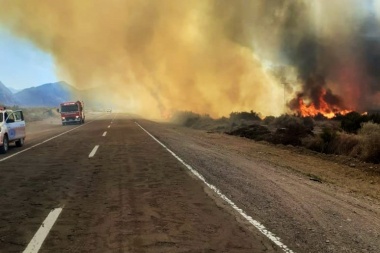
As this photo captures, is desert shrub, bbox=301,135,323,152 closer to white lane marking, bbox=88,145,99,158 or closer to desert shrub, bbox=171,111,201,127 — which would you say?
white lane marking, bbox=88,145,99,158

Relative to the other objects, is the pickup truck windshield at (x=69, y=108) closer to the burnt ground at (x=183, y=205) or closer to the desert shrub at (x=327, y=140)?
the burnt ground at (x=183, y=205)

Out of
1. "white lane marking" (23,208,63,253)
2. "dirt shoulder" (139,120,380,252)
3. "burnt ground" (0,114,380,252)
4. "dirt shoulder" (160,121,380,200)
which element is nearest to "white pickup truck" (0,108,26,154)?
"burnt ground" (0,114,380,252)

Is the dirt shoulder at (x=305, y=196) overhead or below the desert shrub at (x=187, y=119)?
below

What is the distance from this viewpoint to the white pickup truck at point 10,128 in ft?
49.9

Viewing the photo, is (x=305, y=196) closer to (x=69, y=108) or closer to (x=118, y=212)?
(x=118, y=212)

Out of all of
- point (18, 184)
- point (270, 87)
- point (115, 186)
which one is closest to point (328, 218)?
point (115, 186)

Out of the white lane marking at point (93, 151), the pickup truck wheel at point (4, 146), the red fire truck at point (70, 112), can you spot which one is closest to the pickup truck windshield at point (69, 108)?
the red fire truck at point (70, 112)

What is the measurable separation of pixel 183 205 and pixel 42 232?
93.5 inches

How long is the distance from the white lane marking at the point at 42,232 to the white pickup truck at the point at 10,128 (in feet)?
34.3

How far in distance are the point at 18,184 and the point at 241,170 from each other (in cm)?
569

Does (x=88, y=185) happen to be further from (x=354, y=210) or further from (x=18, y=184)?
(x=354, y=210)

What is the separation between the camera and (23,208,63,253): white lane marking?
448 centimetres

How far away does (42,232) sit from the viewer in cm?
507

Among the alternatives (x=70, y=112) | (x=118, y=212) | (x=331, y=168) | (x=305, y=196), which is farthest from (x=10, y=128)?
(x=70, y=112)
